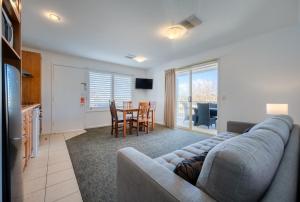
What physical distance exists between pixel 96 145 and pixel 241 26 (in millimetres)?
3883

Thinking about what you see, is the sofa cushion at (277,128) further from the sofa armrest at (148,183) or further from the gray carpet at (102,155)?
the gray carpet at (102,155)

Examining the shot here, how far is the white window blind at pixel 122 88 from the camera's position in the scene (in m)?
5.43

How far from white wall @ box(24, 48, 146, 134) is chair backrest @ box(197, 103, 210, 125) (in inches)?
122

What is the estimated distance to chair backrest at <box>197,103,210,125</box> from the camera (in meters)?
4.23

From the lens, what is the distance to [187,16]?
7.34 feet

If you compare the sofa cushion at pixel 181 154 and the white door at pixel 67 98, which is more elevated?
the white door at pixel 67 98

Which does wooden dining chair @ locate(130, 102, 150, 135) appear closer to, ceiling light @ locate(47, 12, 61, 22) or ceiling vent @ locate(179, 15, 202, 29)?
ceiling vent @ locate(179, 15, 202, 29)

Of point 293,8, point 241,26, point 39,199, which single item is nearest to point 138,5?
point 241,26

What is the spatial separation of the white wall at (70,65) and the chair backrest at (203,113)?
10.2 feet

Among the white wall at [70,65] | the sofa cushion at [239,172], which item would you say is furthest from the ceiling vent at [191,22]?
the white wall at [70,65]

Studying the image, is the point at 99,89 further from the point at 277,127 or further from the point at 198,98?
the point at 277,127

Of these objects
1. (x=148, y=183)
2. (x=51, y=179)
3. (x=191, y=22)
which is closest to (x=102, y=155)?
(x=51, y=179)

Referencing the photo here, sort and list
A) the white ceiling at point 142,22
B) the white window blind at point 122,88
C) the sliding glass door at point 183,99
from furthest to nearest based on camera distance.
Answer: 1. the white window blind at point 122,88
2. the sliding glass door at point 183,99
3. the white ceiling at point 142,22

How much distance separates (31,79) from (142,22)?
121 inches
